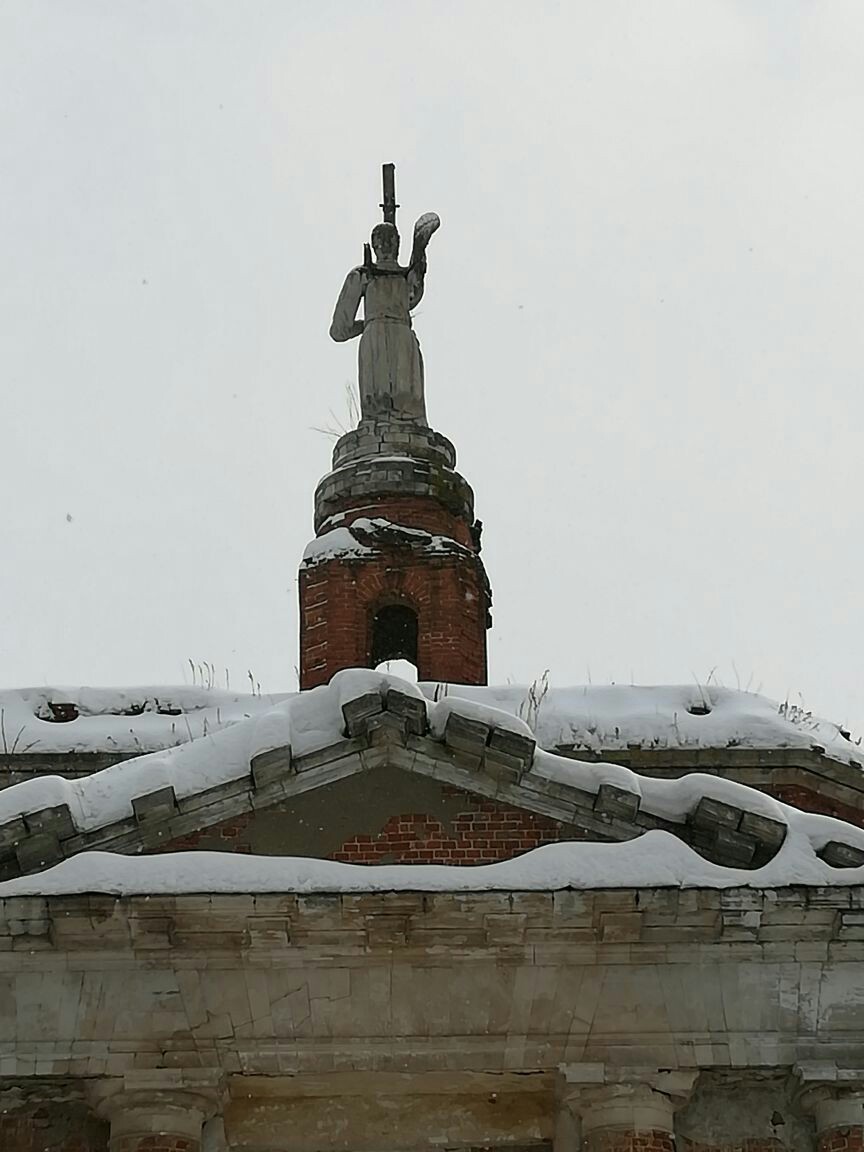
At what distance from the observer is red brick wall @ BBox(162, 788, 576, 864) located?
11.9 metres

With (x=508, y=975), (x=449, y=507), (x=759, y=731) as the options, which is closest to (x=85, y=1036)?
(x=508, y=975)

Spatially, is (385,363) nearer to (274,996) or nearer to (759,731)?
(759,731)

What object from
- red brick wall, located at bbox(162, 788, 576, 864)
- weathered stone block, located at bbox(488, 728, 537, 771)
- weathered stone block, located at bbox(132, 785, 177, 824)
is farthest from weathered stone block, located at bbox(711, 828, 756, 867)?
weathered stone block, located at bbox(132, 785, 177, 824)

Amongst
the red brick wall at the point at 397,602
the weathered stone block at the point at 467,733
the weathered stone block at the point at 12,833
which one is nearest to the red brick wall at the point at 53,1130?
the weathered stone block at the point at 12,833

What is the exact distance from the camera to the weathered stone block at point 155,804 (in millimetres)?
11570

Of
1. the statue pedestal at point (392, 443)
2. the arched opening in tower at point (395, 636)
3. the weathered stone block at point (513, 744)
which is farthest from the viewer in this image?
the statue pedestal at point (392, 443)

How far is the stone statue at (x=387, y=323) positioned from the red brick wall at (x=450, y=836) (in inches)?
337

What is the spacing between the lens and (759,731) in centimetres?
1525

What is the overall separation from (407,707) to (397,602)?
6.64 m

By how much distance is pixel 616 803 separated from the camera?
11.8m

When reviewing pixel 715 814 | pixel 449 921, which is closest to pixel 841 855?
pixel 715 814

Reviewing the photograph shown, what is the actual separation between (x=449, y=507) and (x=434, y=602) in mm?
1497

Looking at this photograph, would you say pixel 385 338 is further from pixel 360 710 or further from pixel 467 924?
pixel 467 924

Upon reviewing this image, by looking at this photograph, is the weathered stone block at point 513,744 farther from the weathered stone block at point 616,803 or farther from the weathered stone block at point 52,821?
the weathered stone block at point 52,821
